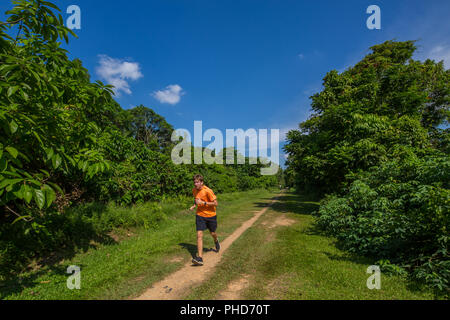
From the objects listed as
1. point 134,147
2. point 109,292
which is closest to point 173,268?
point 109,292

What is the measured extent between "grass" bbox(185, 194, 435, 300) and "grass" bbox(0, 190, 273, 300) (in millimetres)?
1304

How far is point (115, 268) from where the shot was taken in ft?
16.0

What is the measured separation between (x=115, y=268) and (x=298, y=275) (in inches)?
168

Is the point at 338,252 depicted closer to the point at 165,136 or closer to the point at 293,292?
the point at 293,292

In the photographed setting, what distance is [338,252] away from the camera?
241 inches

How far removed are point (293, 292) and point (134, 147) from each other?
29.9 feet

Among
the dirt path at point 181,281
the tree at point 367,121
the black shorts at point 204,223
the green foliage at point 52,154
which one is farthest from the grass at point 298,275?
the tree at point 367,121

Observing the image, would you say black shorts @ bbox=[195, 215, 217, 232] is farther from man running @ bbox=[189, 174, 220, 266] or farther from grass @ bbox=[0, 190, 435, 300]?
grass @ bbox=[0, 190, 435, 300]

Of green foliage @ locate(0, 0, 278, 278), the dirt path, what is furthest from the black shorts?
green foliage @ locate(0, 0, 278, 278)

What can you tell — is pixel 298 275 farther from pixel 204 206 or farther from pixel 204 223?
pixel 204 206

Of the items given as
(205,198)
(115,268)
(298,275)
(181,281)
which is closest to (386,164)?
(298,275)

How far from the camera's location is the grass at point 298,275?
380 cm

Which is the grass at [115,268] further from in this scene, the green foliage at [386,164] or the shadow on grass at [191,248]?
the green foliage at [386,164]
